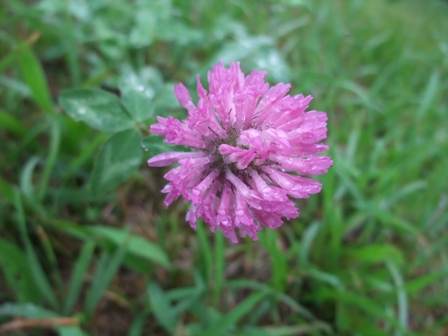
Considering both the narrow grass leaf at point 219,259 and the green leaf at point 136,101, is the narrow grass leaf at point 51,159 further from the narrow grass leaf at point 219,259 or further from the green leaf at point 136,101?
the narrow grass leaf at point 219,259

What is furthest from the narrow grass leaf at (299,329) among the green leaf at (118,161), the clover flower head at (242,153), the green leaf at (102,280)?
the green leaf at (118,161)

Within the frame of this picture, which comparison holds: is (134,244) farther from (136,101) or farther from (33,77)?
(33,77)

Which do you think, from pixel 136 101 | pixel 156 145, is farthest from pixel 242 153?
pixel 136 101

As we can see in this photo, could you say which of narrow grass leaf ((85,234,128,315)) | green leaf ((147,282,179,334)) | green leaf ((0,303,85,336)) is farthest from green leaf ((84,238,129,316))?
green leaf ((147,282,179,334))

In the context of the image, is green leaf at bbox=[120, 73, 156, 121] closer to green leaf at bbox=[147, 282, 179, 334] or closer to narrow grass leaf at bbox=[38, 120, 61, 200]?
narrow grass leaf at bbox=[38, 120, 61, 200]

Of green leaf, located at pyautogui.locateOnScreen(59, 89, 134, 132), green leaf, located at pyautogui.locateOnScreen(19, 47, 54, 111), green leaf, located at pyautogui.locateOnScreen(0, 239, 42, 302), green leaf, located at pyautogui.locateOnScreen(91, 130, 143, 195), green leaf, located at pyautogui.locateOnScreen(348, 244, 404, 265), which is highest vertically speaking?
green leaf, located at pyautogui.locateOnScreen(19, 47, 54, 111)

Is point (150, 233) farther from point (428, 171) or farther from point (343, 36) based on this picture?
point (343, 36)
